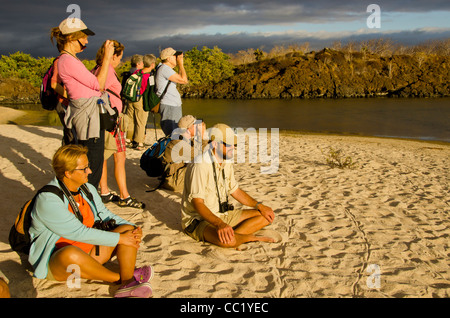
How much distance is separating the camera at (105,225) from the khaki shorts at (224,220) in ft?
2.89

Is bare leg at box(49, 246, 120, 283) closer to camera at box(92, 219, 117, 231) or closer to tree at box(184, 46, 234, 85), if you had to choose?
camera at box(92, 219, 117, 231)

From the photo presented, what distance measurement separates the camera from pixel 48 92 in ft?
12.1

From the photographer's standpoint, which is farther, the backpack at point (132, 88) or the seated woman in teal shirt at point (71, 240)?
the backpack at point (132, 88)

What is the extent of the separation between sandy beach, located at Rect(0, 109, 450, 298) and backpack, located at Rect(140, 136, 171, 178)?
33cm

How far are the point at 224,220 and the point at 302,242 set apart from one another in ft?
2.88

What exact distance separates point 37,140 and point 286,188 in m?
7.25

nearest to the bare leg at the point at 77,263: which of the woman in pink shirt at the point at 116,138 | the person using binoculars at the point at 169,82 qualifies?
the woman in pink shirt at the point at 116,138

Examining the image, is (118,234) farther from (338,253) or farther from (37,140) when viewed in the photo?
(37,140)

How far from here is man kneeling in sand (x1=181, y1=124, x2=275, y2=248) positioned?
136 inches

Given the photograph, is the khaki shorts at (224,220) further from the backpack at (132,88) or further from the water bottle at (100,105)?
the backpack at (132,88)

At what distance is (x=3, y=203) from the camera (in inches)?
183

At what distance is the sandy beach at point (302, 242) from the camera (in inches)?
118

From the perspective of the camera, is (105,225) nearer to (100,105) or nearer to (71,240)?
(71,240)
